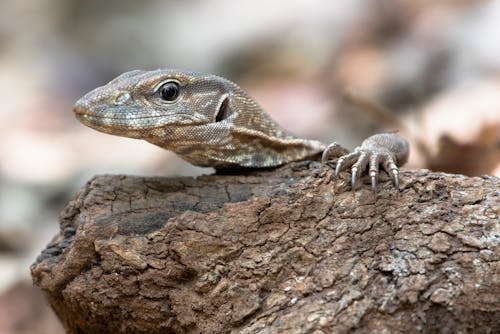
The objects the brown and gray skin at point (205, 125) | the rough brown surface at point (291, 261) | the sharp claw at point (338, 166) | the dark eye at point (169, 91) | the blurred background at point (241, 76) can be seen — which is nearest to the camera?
the rough brown surface at point (291, 261)

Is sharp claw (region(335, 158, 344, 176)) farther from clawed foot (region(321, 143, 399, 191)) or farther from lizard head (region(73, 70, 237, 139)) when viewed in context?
lizard head (region(73, 70, 237, 139))

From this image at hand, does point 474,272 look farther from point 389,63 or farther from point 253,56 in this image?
point 253,56

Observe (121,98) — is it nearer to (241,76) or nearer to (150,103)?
(150,103)

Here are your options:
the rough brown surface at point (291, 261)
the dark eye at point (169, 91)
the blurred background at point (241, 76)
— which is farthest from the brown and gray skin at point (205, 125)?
the blurred background at point (241, 76)

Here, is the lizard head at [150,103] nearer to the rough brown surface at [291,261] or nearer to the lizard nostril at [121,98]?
the lizard nostril at [121,98]

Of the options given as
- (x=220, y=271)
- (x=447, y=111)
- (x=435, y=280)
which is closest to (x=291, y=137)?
(x=220, y=271)

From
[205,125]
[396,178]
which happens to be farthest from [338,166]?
[205,125]
